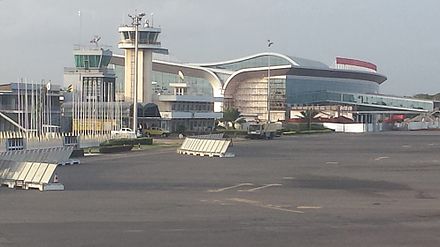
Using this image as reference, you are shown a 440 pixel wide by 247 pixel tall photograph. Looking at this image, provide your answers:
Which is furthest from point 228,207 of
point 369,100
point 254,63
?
point 369,100

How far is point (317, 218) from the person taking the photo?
18.6 metres

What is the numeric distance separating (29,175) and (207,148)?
74.5 ft

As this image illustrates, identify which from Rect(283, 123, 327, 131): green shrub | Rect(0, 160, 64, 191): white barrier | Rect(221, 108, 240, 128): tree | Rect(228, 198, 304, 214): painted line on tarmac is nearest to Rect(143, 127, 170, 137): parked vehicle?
Rect(221, 108, 240, 128): tree

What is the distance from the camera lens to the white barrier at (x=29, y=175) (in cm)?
2612

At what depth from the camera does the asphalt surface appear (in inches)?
613

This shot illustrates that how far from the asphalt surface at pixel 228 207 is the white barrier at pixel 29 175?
33.7 inches

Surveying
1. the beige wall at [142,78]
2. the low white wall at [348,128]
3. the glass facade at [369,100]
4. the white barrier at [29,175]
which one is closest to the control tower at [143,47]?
the beige wall at [142,78]

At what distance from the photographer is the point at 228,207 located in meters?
20.9

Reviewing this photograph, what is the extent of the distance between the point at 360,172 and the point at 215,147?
14737mm

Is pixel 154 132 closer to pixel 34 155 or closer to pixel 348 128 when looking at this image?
pixel 348 128

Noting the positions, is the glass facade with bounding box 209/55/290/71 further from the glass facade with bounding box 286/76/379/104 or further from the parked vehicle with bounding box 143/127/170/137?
the parked vehicle with bounding box 143/127/170/137

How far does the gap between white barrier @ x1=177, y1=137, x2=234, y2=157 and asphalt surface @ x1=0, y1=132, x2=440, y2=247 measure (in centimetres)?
977

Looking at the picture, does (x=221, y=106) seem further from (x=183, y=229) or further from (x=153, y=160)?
(x=183, y=229)

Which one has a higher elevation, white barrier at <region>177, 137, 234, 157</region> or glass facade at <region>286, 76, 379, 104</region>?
glass facade at <region>286, 76, 379, 104</region>
